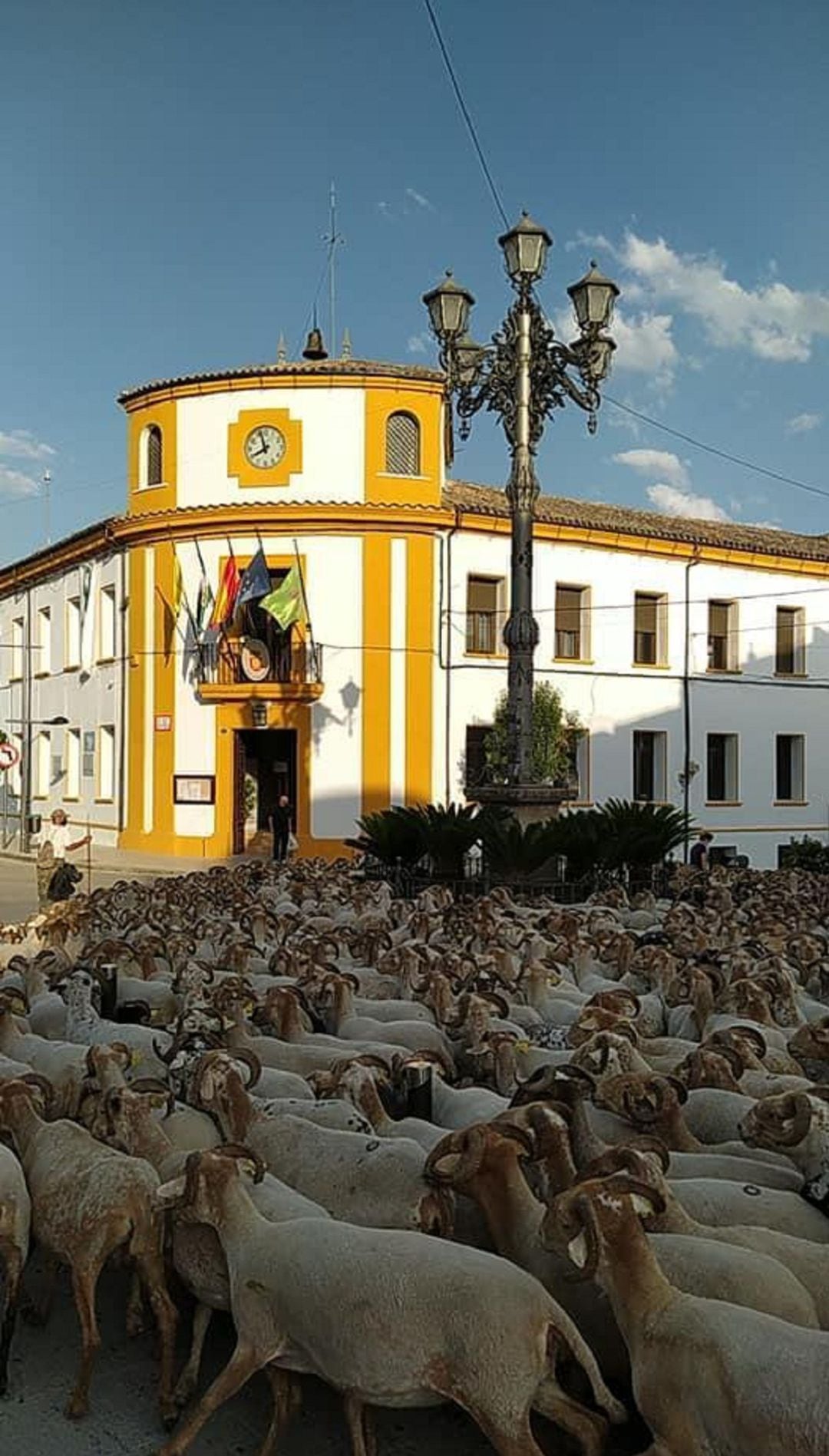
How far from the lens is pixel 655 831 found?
15383mm

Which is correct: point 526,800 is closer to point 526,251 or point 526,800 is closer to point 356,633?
point 526,251

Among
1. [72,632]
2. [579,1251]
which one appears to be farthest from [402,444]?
[579,1251]

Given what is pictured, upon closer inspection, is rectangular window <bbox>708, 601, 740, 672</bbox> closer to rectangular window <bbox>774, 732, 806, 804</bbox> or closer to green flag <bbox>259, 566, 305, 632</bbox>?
rectangular window <bbox>774, 732, 806, 804</bbox>

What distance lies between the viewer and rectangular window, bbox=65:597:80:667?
111 feet

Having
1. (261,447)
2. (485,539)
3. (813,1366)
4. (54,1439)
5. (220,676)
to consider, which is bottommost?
(54,1439)

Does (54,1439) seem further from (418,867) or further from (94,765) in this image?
(94,765)

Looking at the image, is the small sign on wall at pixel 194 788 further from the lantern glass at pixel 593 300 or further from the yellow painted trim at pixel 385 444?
the lantern glass at pixel 593 300

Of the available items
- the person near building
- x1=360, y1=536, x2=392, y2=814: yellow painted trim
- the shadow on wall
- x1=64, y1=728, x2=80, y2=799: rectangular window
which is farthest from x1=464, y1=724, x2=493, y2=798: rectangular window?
the person near building

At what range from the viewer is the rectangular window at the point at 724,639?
3348cm

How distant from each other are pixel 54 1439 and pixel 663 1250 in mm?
1887

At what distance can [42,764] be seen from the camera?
3619 cm

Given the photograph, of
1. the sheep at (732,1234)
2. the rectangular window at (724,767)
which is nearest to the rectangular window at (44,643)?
the rectangular window at (724,767)

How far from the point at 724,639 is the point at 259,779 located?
1296 cm

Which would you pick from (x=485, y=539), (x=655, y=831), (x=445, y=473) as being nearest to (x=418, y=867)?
(x=655, y=831)
